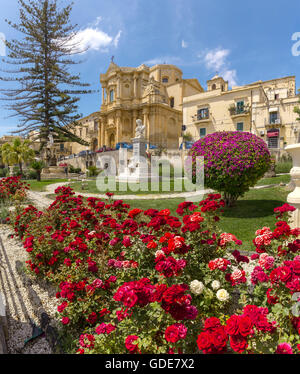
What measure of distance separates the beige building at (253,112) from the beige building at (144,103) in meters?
5.04

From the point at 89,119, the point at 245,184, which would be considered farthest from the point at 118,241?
the point at 89,119

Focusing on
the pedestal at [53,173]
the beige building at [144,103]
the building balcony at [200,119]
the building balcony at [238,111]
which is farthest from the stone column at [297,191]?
the beige building at [144,103]

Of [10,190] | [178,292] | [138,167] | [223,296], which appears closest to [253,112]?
[138,167]

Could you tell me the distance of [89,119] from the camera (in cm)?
4884

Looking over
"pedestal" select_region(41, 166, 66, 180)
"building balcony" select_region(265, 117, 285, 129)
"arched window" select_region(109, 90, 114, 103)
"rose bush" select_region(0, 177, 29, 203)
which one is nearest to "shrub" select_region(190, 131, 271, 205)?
"rose bush" select_region(0, 177, 29, 203)

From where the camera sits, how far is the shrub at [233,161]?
6320mm

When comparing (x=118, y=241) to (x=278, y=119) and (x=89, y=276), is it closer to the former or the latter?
(x=89, y=276)

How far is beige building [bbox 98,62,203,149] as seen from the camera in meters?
34.5

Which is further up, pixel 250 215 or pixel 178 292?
pixel 178 292

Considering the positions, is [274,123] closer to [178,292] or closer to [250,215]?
[250,215]

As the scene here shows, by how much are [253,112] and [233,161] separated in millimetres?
23249

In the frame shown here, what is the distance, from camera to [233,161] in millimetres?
6305

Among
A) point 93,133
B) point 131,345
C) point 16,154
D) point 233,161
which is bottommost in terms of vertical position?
point 131,345

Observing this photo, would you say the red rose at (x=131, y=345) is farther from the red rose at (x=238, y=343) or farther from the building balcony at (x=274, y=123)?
the building balcony at (x=274, y=123)
